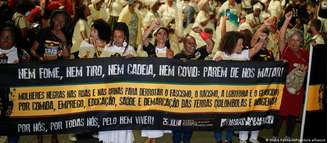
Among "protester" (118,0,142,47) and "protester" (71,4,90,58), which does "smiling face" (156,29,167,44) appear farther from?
"protester" (71,4,90,58)

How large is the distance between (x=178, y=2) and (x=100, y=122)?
4.18 m

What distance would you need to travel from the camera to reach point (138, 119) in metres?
8.16

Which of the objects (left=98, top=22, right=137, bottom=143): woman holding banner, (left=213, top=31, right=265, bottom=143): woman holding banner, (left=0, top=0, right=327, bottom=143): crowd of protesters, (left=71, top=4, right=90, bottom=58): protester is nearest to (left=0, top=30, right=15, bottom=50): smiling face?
(left=0, top=0, right=327, bottom=143): crowd of protesters

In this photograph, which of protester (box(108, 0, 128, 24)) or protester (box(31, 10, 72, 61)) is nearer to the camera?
protester (box(31, 10, 72, 61))

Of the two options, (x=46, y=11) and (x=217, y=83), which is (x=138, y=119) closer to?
(x=217, y=83)

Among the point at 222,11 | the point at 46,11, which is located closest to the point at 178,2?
the point at 222,11

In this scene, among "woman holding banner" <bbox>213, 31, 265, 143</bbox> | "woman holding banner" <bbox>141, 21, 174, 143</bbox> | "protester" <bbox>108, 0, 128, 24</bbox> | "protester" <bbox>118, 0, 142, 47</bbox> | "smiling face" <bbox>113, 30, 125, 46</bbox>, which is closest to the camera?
"smiling face" <bbox>113, 30, 125, 46</bbox>

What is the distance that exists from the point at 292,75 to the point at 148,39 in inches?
94.7

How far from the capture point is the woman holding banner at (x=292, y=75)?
28.5ft

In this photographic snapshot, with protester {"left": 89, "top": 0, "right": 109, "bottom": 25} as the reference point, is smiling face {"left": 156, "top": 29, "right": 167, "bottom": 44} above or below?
below

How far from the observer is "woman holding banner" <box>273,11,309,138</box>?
8.67 m

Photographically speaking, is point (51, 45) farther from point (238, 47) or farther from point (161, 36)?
point (238, 47)

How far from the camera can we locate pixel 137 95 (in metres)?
8.05

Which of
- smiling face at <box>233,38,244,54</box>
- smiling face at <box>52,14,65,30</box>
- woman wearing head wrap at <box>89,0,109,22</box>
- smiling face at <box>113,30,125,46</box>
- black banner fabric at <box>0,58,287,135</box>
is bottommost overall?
black banner fabric at <box>0,58,287,135</box>
